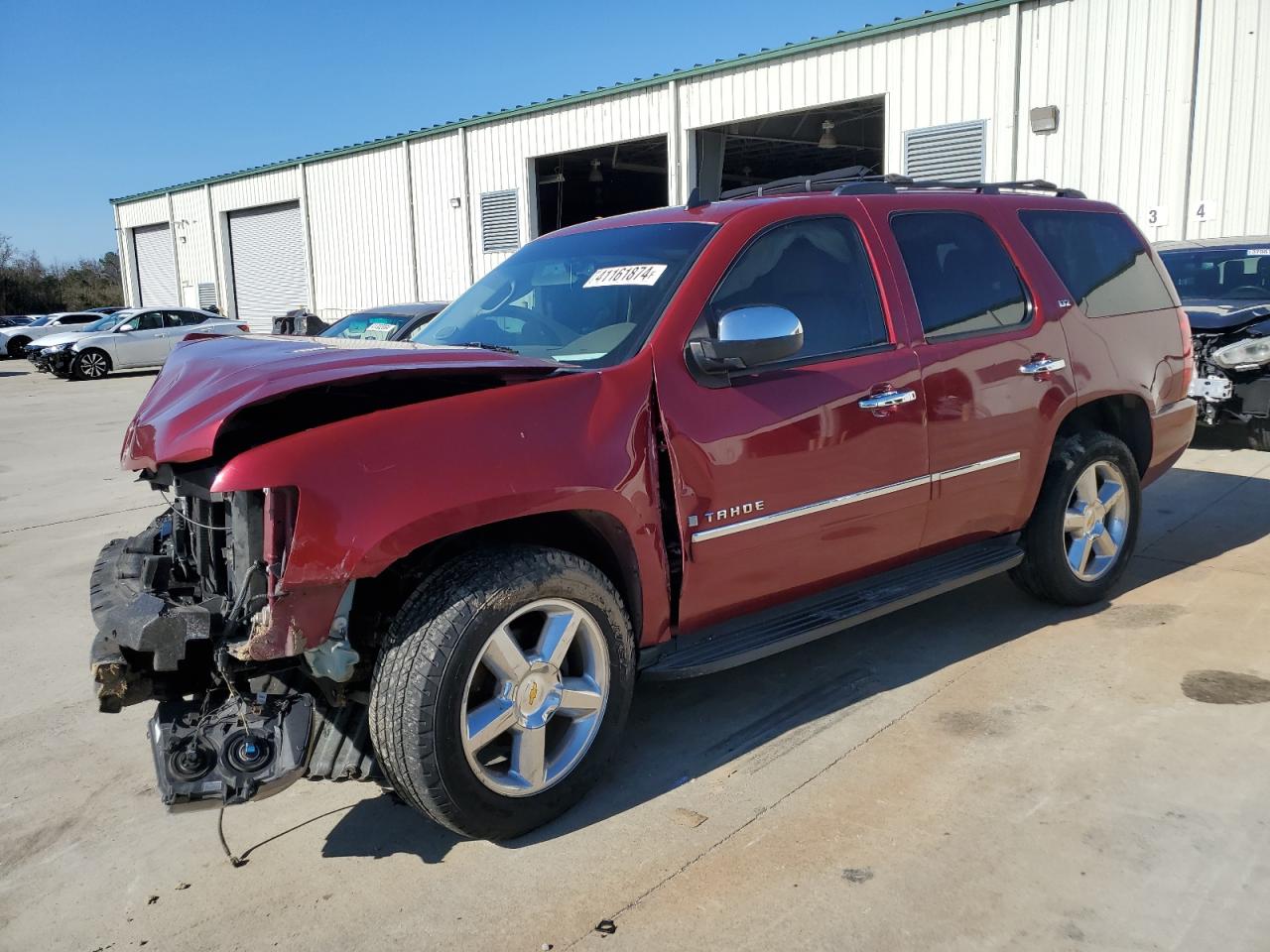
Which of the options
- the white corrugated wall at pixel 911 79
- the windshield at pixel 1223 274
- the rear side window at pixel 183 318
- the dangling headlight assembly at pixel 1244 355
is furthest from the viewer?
the rear side window at pixel 183 318

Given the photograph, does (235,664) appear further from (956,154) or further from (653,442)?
(956,154)

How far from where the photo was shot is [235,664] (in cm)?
272

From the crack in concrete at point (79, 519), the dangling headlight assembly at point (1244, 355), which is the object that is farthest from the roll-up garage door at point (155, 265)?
the dangling headlight assembly at point (1244, 355)

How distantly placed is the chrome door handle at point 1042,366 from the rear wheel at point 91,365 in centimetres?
2345

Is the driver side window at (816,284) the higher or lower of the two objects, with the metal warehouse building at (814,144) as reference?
lower

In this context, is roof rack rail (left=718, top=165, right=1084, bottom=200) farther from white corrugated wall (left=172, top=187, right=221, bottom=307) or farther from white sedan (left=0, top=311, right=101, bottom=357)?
white sedan (left=0, top=311, right=101, bottom=357)

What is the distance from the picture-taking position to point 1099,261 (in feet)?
15.7

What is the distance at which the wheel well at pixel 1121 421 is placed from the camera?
185 inches

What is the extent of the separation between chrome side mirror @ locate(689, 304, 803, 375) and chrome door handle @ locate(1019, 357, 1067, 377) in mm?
1482

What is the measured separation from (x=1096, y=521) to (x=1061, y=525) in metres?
0.34

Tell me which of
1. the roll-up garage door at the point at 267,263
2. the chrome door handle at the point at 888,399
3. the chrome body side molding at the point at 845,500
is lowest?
the chrome body side molding at the point at 845,500

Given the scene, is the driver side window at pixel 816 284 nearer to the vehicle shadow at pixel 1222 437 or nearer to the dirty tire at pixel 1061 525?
the dirty tire at pixel 1061 525

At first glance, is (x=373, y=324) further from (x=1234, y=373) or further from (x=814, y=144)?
(x=814, y=144)

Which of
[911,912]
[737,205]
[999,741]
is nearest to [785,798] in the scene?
[911,912]
